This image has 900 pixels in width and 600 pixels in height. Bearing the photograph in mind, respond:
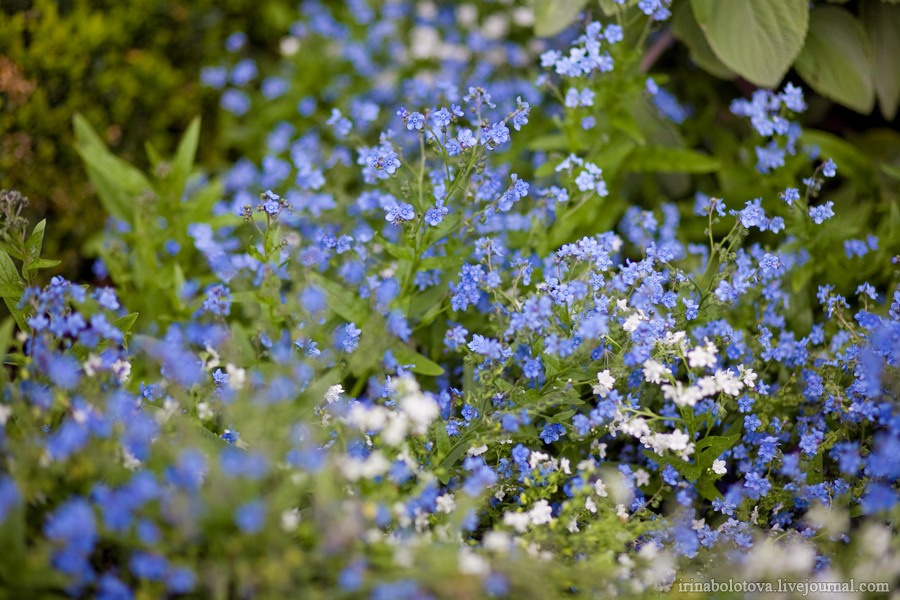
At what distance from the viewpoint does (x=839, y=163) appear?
3213 millimetres

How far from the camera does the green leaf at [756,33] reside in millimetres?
2859

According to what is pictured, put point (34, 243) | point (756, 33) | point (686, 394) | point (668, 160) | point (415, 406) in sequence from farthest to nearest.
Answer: point (668, 160)
point (756, 33)
point (34, 243)
point (686, 394)
point (415, 406)

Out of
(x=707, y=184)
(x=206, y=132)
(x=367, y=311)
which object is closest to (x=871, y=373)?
(x=367, y=311)

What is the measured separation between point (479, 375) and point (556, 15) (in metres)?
1.57

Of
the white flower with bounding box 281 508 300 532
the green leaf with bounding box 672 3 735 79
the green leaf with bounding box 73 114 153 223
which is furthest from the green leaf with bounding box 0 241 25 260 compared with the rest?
the green leaf with bounding box 672 3 735 79

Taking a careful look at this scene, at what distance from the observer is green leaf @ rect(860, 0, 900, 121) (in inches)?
131

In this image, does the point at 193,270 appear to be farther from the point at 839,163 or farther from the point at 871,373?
the point at 839,163

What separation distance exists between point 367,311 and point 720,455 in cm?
114

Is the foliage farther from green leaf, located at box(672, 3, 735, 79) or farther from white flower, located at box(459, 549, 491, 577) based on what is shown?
green leaf, located at box(672, 3, 735, 79)

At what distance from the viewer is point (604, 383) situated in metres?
2.03

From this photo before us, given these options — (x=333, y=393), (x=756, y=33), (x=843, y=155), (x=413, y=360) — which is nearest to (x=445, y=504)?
(x=333, y=393)

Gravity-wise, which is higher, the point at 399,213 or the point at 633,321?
the point at 399,213

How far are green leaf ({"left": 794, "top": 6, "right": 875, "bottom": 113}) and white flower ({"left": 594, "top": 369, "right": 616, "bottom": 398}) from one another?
1883 millimetres

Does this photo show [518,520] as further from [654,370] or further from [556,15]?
[556,15]
